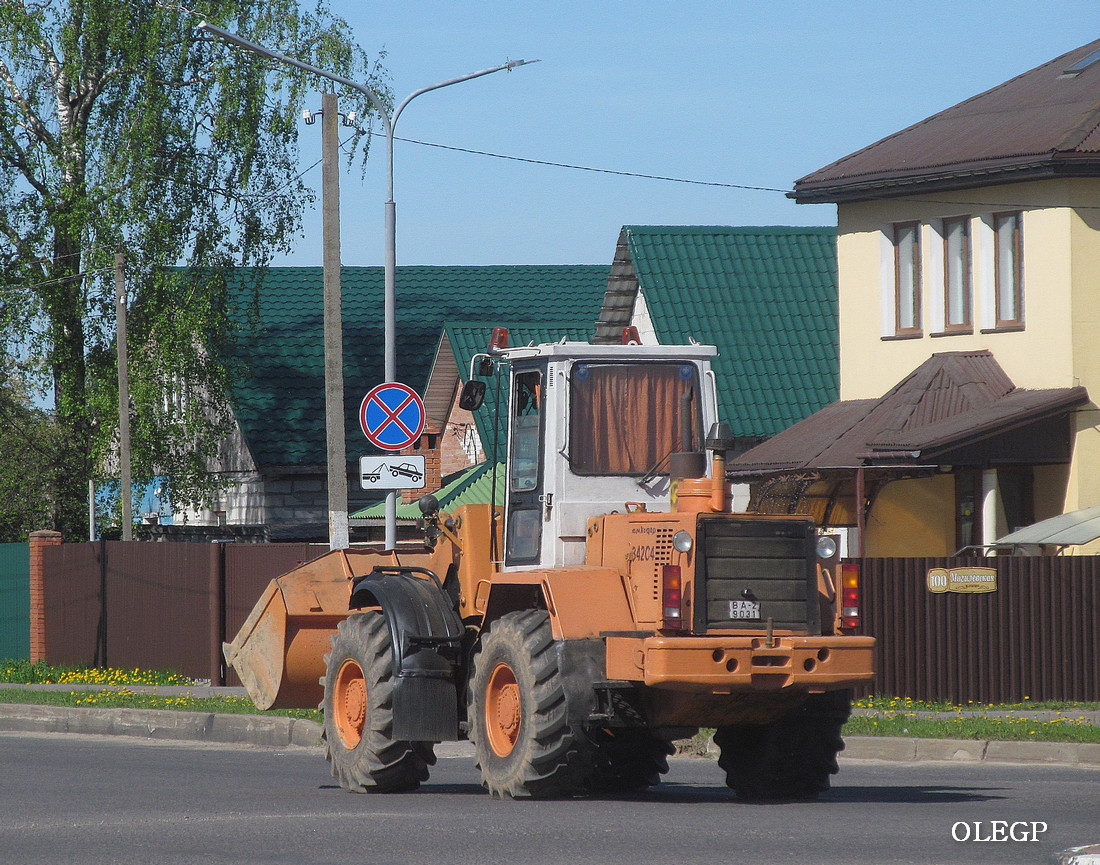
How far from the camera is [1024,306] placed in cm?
2342

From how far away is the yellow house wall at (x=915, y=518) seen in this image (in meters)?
25.0

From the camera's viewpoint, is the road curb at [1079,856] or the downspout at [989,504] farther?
the downspout at [989,504]

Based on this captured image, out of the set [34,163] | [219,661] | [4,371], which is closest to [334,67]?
[34,163]

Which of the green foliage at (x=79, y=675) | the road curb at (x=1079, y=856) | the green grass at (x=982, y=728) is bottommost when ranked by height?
the green foliage at (x=79, y=675)

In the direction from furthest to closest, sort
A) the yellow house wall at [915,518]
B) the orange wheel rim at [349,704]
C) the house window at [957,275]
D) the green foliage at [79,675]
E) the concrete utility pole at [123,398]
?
the concrete utility pole at [123,398] → the yellow house wall at [915,518] → the green foliage at [79,675] → the house window at [957,275] → the orange wheel rim at [349,704]

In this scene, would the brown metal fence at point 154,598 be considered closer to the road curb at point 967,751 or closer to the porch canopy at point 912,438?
the porch canopy at point 912,438

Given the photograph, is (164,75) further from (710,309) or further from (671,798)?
(671,798)

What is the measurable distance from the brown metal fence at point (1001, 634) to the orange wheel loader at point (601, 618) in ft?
24.1

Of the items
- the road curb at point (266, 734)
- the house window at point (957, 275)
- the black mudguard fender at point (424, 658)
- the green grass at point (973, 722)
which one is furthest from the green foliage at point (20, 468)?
the black mudguard fender at point (424, 658)

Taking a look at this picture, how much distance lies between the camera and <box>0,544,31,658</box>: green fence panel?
28344 mm

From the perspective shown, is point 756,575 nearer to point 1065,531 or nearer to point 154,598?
point 1065,531

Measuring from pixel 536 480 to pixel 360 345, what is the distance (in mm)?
26428

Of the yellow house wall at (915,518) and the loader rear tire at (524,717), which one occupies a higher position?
the yellow house wall at (915,518)

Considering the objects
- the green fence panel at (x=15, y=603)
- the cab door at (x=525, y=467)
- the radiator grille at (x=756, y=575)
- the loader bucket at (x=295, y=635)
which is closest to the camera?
the radiator grille at (x=756, y=575)
